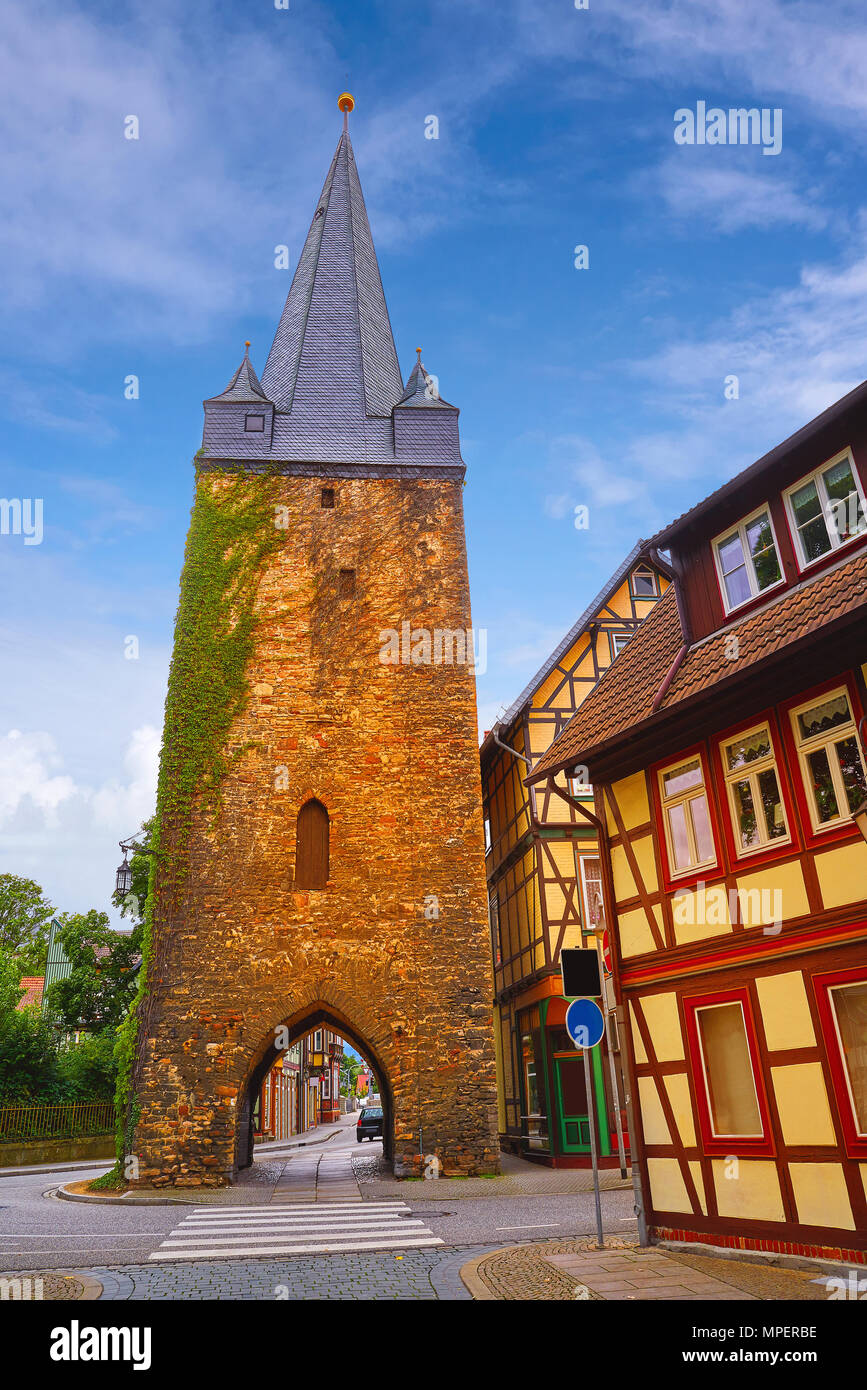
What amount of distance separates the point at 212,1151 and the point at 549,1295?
10398mm

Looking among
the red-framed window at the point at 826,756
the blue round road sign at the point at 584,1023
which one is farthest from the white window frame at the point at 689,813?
the blue round road sign at the point at 584,1023

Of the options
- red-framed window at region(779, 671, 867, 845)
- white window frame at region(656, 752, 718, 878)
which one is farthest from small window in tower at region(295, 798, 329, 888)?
red-framed window at region(779, 671, 867, 845)

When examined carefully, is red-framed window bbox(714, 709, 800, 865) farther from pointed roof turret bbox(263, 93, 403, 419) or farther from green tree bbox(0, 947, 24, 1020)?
green tree bbox(0, 947, 24, 1020)

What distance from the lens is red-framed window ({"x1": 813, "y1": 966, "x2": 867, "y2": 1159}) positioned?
23.6ft

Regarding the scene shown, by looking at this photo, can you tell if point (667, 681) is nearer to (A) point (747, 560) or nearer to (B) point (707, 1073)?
(A) point (747, 560)

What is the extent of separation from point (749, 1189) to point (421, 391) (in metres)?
18.1

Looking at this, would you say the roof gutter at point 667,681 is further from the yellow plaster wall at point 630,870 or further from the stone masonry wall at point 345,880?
the stone masonry wall at point 345,880

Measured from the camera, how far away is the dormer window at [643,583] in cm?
2170

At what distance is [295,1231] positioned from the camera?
10102 millimetres

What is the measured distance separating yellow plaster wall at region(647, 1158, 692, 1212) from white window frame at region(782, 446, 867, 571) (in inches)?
219

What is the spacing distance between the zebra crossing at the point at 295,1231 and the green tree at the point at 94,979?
16.2 meters

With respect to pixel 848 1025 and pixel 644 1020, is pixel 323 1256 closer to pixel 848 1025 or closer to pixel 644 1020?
pixel 644 1020

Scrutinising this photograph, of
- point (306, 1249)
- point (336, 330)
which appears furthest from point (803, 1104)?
point (336, 330)

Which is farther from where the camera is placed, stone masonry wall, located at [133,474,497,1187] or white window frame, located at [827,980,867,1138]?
stone masonry wall, located at [133,474,497,1187]
